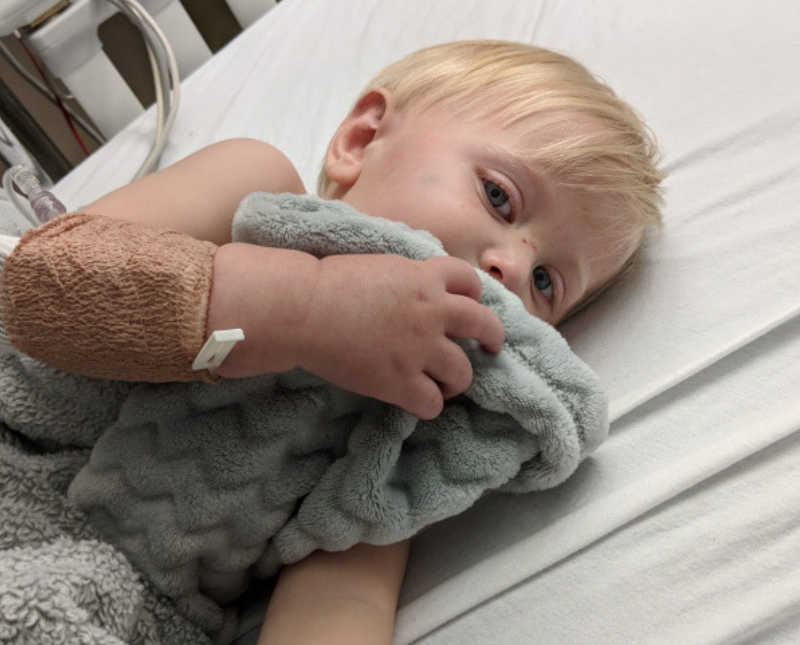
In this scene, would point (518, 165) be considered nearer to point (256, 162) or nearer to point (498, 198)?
point (498, 198)

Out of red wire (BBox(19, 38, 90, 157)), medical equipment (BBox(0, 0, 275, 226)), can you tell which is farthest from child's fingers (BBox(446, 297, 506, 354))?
red wire (BBox(19, 38, 90, 157))

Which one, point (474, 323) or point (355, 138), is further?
point (355, 138)

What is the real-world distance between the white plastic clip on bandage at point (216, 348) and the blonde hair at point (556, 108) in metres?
0.36

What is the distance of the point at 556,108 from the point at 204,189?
0.36 meters

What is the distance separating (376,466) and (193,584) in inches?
7.7

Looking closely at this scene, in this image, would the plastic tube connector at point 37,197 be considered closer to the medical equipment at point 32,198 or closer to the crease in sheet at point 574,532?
the medical equipment at point 32,198

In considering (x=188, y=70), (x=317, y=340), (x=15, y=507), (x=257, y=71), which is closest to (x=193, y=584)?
(x=15, y=507)

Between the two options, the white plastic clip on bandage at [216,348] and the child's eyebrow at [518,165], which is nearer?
the white plastic clip on bandage at [216,348]

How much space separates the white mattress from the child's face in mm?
79

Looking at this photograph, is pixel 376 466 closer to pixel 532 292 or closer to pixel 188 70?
pixel 532 292

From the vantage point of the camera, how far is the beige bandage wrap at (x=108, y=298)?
0.45 meters

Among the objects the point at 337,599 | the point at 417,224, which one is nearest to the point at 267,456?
the point at 337,599

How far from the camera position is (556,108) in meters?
0.71

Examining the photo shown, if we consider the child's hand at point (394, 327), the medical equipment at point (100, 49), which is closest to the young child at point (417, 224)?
the child's hand at point (394, 327)
